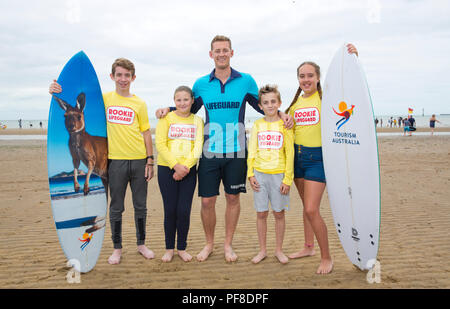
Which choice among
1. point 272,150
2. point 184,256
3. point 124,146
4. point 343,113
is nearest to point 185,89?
point 124,146

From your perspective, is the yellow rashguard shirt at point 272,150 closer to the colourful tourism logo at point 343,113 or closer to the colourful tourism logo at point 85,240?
the colourful tourism logo at point 343,113

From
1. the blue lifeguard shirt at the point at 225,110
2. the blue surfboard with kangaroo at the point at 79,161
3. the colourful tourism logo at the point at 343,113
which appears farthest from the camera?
the blue lifeguard shirt at the point at 225,110

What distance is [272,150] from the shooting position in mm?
3158

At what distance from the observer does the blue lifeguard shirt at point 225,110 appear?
3.24 meters

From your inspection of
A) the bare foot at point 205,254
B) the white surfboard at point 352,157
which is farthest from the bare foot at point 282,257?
the bare foot at point 205,254

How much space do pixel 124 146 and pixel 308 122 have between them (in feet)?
6.49

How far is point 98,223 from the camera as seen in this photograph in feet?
10.9

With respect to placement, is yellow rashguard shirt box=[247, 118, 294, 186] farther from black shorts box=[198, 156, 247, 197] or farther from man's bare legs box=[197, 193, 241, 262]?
man's bare legs box=[197, 193, 241, 262]

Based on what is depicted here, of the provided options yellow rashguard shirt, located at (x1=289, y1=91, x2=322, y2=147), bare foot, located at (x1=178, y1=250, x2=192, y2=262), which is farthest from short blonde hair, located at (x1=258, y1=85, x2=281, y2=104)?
bare foot, located at (x1=178, y1=250, x2=192, y2=262)

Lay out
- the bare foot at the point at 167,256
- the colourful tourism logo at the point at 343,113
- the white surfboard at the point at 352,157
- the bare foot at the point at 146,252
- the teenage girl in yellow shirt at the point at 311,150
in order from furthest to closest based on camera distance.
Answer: the bare foot at the point at 146,252
the bare foot at the point at 167,256
the teenage girl in yellow shirt at the point at 311,150
the colourful tourism logo at the point at 343,113
the white surfboard at the point at 352,157

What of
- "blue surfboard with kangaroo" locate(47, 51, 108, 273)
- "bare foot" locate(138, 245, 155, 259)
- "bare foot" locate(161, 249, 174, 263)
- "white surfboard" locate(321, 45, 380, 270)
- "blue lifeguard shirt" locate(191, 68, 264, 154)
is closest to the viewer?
"white surfboard" locate(321, 45, 380, 270)

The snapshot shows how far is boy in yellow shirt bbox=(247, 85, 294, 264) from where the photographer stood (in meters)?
3.12

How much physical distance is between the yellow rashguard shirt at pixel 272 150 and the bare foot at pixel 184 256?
1.17m

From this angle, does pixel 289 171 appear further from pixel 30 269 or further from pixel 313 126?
pixel 30 269
